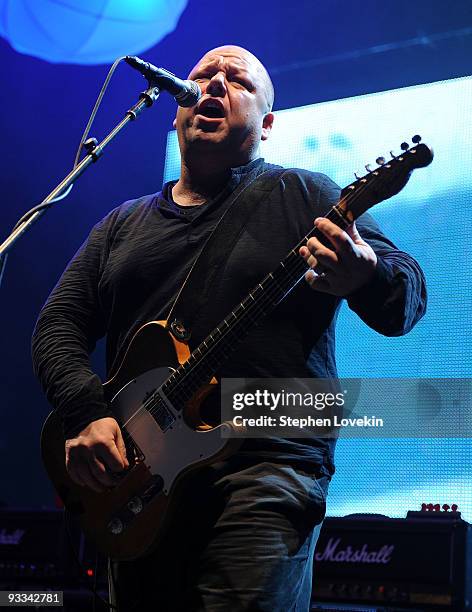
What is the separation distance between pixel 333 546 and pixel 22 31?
2.95 metres

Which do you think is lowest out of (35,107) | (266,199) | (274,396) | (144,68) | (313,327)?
(274,396)

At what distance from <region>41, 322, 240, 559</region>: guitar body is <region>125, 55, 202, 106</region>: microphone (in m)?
0.65

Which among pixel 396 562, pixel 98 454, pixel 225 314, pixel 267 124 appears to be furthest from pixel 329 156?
pixel 98 454

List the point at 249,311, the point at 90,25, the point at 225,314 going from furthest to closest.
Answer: the point at 90,25, the point at 225,314, the point at 249,311

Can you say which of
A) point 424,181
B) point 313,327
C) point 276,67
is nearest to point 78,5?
point 276,67

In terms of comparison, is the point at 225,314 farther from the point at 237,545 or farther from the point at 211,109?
the point at 211,109

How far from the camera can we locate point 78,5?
12.8ft

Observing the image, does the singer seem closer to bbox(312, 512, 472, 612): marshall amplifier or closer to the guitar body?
the guitar body

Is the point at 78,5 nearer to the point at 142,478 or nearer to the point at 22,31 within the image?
the point at 22,31

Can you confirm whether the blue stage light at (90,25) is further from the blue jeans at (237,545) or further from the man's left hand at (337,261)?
the blue jeans at (237,545)

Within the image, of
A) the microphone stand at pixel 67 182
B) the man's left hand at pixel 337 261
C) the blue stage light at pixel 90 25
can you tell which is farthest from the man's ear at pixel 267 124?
the blue stage light at pixel 90 25

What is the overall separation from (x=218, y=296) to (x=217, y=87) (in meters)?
0.71

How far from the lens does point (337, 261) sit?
1578 millimetres

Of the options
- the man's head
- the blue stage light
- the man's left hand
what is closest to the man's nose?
the man's head
